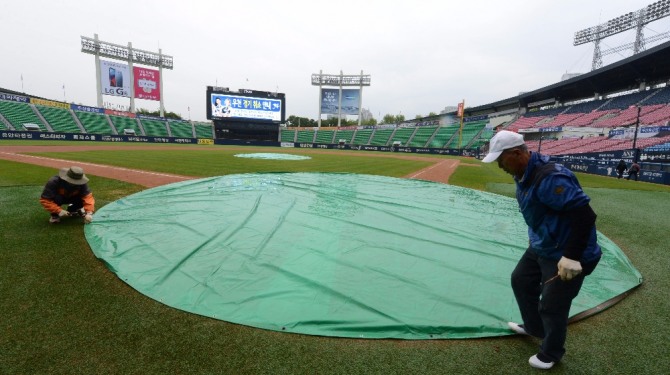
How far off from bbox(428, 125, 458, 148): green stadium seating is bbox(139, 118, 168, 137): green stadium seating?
161 feet

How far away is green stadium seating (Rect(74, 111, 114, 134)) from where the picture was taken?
46188 millimetres

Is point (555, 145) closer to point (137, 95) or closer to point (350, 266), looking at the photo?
point (350, 266)

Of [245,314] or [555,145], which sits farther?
[555,145]

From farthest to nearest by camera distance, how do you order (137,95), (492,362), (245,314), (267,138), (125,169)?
(267,138), (137,95), (125,169), (245,314), (492,362)

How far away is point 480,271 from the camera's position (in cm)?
423

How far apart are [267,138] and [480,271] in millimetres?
59054

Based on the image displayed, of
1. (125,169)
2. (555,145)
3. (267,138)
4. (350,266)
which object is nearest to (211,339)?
(350,266)

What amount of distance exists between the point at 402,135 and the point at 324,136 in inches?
675

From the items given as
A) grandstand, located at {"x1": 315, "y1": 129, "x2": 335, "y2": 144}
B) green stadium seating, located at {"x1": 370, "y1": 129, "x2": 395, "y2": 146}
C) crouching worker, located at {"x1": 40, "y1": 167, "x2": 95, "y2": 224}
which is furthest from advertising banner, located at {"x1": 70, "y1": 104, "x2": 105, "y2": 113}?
crouching worker, located at {"x1": 40, "y1": 167, "x2": 95, "y2": 224}

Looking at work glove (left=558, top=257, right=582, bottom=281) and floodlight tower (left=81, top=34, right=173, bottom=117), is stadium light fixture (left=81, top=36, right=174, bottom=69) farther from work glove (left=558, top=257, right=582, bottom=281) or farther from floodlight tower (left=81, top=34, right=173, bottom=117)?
work glove (left=558, top=257, right=582, bottom=281)

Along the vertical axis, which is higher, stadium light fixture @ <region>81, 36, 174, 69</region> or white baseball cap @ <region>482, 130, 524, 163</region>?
stadium light fixture @ <region>81, 36, 174, 69</region>

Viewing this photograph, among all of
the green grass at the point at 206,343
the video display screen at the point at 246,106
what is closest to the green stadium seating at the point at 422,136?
the video display screen at the point at 246,106

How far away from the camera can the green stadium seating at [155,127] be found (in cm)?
5233

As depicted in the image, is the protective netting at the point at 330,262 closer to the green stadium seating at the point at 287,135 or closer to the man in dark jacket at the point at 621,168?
the man in dark jacket at the point at 621,168
